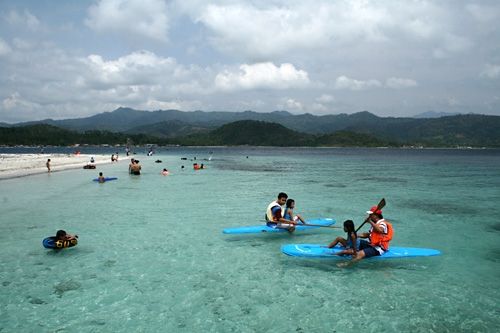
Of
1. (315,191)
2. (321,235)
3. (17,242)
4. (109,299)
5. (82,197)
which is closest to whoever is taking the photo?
Result: (109,299)

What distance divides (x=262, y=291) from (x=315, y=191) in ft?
85.1

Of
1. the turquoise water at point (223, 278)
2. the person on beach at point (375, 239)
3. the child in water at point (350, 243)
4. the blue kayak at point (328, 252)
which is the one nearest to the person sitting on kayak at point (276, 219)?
the turquoise water at point (223, 278)

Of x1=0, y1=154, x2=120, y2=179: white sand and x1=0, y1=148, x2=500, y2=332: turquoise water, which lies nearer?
x1=0, y1=148, x2=500, y2=332: turquoise water

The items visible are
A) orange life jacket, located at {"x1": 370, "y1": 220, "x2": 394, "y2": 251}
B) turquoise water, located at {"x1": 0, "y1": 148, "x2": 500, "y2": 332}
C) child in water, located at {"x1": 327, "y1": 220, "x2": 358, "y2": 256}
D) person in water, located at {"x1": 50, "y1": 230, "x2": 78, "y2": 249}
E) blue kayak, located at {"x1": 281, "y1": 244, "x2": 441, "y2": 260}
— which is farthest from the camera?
person in water, located at {"x1": 50, "y1": 230, "x2": 78, "y2": 249}

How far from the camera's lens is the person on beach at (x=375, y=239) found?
44.8 feet

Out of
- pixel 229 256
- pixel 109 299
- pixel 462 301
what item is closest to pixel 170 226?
pixel 229 256

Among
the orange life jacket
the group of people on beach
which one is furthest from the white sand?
the orange life jacket

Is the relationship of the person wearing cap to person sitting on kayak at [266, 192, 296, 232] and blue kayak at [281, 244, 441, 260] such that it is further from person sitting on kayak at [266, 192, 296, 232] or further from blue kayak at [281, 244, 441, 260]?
person sitting on kayak at [266, 192, 296, 232]

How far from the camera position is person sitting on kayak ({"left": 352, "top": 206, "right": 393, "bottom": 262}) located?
1366 cm

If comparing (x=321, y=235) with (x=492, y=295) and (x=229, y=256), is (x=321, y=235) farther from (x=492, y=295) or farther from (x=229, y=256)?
(x=492, y=295)

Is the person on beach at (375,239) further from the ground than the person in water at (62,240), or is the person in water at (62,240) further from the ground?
the person on beach at (375,239)

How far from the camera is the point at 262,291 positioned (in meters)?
11.9

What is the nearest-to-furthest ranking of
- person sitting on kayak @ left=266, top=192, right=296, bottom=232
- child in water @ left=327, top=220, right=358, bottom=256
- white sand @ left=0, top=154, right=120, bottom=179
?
child in water @ left=327, top=220, right=358, bottom=256, person sitting on kayak @ left=266, top=192, right=296, bottom=232, white sand @ left=0, top=154, right=120, bottom=179

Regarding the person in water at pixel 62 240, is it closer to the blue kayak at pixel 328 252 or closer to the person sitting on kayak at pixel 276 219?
the person sitting on kayak at pixel 276 219
